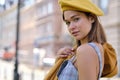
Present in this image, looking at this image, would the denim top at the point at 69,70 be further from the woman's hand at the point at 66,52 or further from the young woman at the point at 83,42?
the woman's hand at the point at 66,52

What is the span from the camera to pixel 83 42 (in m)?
1.81

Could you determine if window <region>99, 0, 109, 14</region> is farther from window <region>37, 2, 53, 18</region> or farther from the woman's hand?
the woman's hand

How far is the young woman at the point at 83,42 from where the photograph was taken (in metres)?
1.64

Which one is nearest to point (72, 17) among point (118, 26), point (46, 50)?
point (118, 26)

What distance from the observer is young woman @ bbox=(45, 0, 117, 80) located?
1642 mm

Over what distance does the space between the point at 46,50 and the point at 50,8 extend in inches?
186

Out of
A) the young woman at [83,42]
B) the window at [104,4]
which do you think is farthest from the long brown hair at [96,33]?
the window at [104,4]

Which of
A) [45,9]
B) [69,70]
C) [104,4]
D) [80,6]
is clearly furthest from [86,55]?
[45,9]

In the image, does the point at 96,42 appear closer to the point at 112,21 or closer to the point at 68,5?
the point at 68,5

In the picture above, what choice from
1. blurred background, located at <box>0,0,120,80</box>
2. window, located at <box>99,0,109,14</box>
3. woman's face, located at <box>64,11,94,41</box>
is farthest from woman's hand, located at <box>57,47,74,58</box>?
blurred background, located at <box>0,0,120,80</box>

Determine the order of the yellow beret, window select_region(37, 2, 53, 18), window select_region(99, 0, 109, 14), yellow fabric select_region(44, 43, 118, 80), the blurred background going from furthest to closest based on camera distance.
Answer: window select_region(37, 2, 53, 18) < the blurred background < window select_region(99, 0, 109, 14) < yellow fabric select_region(44, 43, 118, 80) < the yellow beret

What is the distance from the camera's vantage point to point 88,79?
1.63m

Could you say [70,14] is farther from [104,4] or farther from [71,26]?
[104,4]

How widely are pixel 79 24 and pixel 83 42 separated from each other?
91 mm
